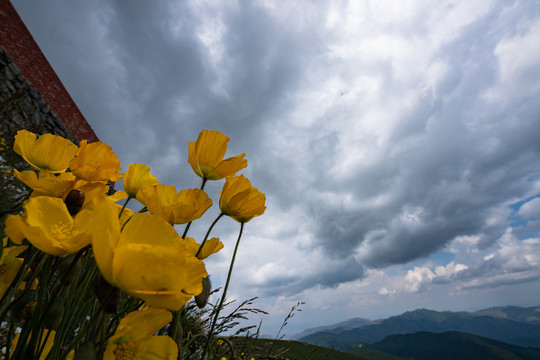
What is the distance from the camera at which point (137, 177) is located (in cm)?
86

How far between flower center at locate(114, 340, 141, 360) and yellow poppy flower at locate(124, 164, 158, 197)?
47 cm

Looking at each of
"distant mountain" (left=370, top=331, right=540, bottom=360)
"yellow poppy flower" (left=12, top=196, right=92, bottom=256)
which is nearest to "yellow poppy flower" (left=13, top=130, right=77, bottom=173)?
"yellow poppy flower" (left=12, top=196, right=92, bottom=256)

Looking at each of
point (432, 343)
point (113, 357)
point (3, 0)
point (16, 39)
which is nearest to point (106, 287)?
point (113, 357)

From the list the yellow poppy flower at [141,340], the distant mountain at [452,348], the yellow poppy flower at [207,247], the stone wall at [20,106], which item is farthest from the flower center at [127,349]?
the distant mountain at [452,348]

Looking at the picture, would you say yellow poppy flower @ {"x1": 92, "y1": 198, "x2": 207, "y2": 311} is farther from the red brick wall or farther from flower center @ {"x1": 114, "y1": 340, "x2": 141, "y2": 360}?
the red brick wall

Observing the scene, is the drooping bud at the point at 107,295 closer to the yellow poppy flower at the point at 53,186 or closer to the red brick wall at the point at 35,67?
the yellow poppy flower at the point at 53,186

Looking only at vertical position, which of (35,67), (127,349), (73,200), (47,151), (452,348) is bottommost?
(452,348)

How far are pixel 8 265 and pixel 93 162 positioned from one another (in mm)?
281

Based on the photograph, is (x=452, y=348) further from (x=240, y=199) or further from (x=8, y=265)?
(x=8, y=265)

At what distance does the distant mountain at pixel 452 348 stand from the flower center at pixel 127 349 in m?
141

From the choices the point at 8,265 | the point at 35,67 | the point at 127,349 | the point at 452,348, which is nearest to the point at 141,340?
the point at 127,349

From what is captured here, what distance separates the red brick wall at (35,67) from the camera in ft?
21.8

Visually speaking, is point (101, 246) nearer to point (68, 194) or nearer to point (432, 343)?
point (68, 194)

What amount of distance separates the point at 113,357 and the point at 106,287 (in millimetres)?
174
